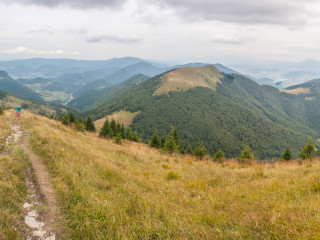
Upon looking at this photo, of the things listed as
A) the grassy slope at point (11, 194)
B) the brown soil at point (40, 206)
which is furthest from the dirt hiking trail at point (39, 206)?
the grassy slope at point (11, 194)

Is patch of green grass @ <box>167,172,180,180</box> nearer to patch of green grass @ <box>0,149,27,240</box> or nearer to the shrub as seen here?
the shrub

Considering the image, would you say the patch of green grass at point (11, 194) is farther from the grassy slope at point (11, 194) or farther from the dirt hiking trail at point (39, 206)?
the dirt hiking trail at point (39, 206)

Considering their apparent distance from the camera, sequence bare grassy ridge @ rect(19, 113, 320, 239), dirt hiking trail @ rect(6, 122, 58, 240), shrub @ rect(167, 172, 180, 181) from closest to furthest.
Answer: bare grassy ridge @ rect(19, 113, 320, 239) < dirt hiking trail @ rect(6, 122, 58, 240) < shrub @ rect(167, 172, 180, 181)

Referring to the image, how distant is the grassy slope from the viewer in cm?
360

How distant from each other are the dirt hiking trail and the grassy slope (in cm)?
16

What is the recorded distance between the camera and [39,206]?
464 centimetres

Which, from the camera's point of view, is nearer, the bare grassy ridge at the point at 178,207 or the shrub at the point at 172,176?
the bare grassy ridge at the point at 178,207

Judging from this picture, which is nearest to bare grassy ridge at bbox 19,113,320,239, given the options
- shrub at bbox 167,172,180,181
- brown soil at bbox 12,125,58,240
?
brown soil at bbox 12,125,58,240

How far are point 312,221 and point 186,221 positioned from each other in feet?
8.27

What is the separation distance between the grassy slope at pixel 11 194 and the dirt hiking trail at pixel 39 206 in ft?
0.54

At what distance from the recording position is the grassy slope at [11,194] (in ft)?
11.8

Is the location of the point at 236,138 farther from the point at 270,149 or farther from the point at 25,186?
the point at 25,186

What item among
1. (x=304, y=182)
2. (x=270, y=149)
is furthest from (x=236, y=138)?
(x=304, y=182)

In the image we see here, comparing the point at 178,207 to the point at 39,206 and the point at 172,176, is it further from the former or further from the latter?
the point at 39,206
